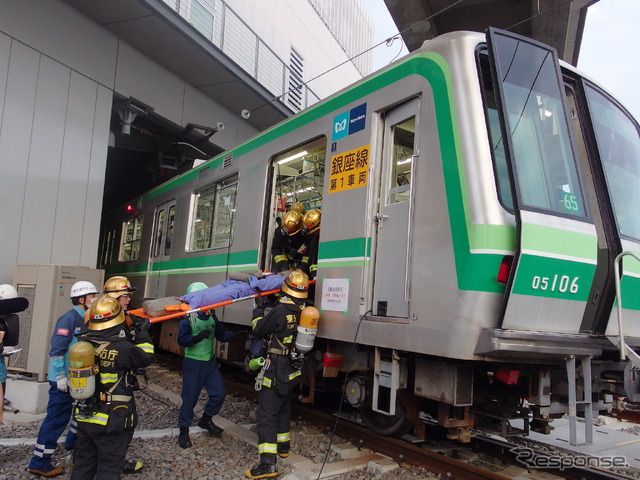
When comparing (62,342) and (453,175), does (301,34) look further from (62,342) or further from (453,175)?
(62,342)

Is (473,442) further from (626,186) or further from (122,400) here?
(122,400)

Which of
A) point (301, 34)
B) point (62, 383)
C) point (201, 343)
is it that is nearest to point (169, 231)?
point (201, 343)

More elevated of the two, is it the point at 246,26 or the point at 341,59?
the point at 341,59

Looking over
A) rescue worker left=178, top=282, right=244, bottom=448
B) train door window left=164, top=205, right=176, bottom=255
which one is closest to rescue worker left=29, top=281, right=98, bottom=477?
rescue worker left=178, top=282, right=244, bottom=448

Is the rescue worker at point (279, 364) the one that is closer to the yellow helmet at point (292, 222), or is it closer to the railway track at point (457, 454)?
the railway track at point (457, 454)

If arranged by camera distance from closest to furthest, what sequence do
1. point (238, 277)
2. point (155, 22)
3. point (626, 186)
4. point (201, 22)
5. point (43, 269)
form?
1. point (626, 186)
2. point (238, 277)
3. point (43, 269)
4. point (155, 22)
5. point (201, 22)

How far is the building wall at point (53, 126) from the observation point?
23.8 feet

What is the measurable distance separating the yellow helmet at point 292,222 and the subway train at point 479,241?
2.80ft

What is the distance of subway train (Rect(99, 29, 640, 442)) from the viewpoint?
3.50m

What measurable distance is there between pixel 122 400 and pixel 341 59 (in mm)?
22436

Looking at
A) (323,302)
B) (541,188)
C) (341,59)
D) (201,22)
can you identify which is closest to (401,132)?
(541,188)

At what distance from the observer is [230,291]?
490cm

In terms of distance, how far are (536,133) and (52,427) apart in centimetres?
449

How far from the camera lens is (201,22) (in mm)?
10367
